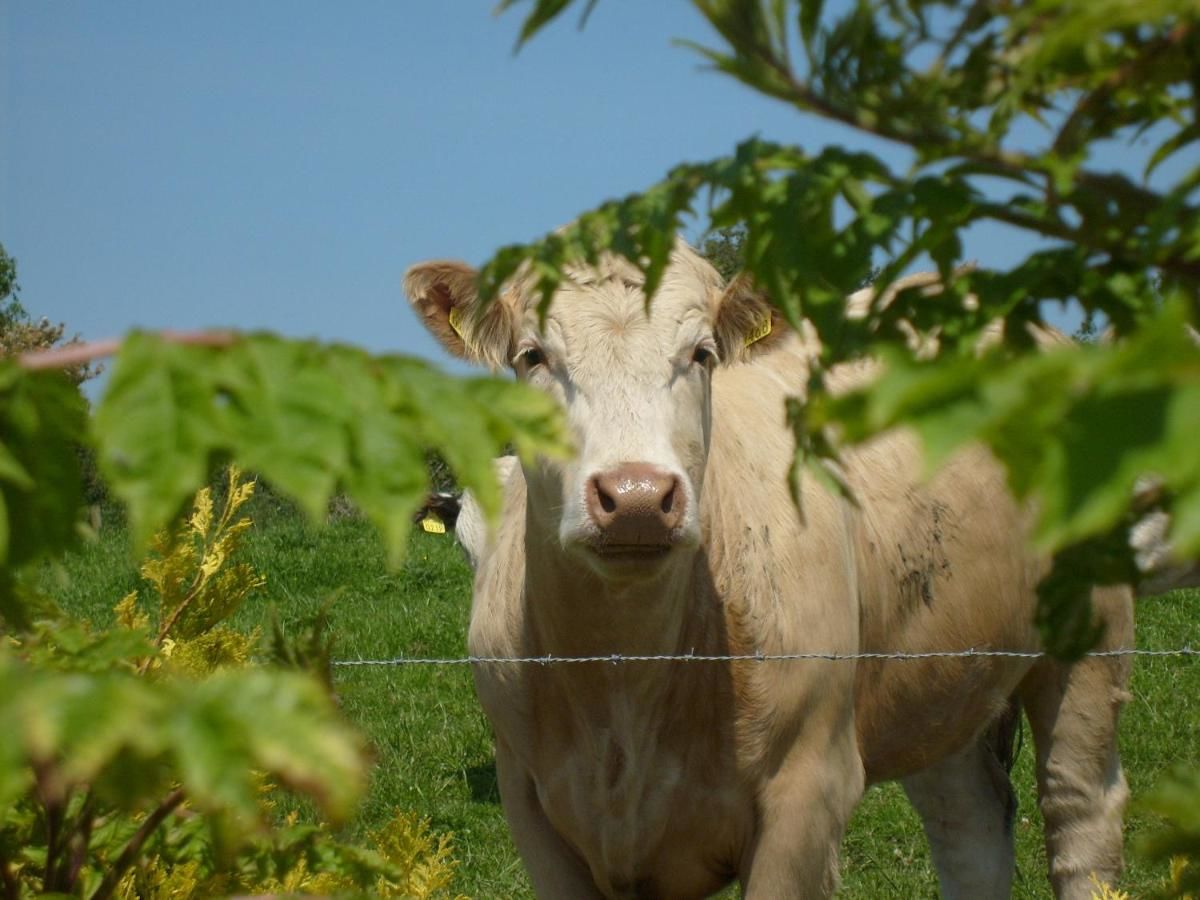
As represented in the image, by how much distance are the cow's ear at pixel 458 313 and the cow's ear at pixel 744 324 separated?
22.5 inches

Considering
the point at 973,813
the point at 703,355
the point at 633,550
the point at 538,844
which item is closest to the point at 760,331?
the point at 703,355

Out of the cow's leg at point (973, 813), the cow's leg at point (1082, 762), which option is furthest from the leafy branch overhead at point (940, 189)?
the cow's leg at point (973, 813)

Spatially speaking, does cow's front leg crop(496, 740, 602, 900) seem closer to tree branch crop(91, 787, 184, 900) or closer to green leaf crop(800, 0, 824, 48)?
tree branch crop(91, 787, 184, 900)

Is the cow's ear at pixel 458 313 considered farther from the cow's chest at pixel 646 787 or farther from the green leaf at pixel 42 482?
the green leaf at pixel 42 482

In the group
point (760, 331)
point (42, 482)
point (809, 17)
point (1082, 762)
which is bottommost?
point (1082, 762)

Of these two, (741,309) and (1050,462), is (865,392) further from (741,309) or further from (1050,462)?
(741,309)

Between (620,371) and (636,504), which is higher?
(620,371)

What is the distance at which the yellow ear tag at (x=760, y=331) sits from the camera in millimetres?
3787

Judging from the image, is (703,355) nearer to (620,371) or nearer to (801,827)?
(620,371)

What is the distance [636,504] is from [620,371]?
21.8 inches

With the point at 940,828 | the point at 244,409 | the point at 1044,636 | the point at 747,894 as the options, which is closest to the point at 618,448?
the point at 747,894

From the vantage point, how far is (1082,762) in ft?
15.9

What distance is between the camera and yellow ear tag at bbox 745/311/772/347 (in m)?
3.79

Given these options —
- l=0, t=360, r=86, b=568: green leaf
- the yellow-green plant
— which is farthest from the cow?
l=0, t=360, r=86, b=568: green leaf
